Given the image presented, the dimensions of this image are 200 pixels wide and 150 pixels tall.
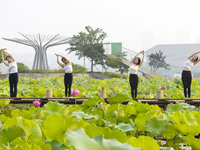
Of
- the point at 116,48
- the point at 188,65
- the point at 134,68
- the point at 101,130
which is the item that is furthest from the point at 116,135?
the point at 116,48

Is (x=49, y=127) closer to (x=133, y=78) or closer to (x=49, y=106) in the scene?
(x=49, y=106)

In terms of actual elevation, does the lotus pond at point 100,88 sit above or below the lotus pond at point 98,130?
below

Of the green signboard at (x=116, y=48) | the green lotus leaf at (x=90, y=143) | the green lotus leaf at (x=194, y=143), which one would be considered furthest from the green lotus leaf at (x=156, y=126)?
the green signboard at (x=116, y=48)

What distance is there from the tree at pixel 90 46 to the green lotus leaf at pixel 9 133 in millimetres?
31532

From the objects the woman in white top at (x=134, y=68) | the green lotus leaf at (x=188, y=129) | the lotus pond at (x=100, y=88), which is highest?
the woman in white top at (x=134, y=68)

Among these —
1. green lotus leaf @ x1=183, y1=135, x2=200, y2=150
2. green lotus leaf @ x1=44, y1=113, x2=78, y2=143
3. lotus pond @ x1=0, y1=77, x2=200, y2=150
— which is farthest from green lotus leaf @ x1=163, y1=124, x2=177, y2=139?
green lotus leaf @ x1=44, y1=113, x2=78, y2=143

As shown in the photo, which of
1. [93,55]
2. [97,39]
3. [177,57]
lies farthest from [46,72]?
[177,57]

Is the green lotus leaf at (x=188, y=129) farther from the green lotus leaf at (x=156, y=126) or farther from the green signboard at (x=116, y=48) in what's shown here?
the green signboard at (x=116, y=48)

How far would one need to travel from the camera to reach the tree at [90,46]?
33.3 m

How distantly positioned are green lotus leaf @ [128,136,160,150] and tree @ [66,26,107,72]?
104ft

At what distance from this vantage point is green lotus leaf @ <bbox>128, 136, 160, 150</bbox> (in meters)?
1.09

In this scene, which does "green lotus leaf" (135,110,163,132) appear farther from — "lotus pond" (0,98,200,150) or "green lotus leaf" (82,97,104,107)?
"green lotus leaf" (82,97,104,107)

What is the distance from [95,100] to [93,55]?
30736 millimetres

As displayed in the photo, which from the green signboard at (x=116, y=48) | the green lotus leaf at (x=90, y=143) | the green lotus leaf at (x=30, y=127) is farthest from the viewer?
the green signboard at (x=116, y=48)
